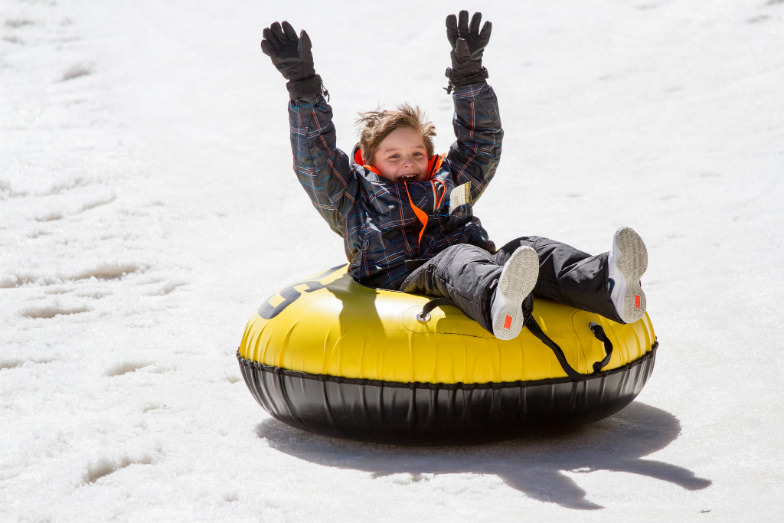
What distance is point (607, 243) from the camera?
564cm

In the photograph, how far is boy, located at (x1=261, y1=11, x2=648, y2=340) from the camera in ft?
9.44

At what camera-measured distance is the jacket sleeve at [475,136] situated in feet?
11.8

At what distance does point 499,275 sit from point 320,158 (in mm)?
1061

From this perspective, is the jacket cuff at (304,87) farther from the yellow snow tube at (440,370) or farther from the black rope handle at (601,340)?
the black rope handle at (601,340)

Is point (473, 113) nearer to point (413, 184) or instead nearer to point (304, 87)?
point (413, 184)

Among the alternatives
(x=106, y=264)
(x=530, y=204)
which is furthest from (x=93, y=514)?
(x=530, y=204)

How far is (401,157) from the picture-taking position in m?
3.49

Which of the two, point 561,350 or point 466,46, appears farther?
point 466,46

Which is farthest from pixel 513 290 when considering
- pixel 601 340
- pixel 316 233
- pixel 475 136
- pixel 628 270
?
pixel 316 233

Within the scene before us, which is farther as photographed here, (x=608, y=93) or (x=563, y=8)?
(x=563, y=8)

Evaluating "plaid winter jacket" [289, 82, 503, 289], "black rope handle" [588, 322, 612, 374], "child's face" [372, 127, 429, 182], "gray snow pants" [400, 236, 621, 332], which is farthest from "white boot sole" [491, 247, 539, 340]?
"child's face" [372, 127, 429, 182]

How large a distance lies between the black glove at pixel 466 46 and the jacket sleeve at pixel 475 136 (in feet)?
0.15

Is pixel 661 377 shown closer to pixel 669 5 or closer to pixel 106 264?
pixel 106 264

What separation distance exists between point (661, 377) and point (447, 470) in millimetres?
1443
